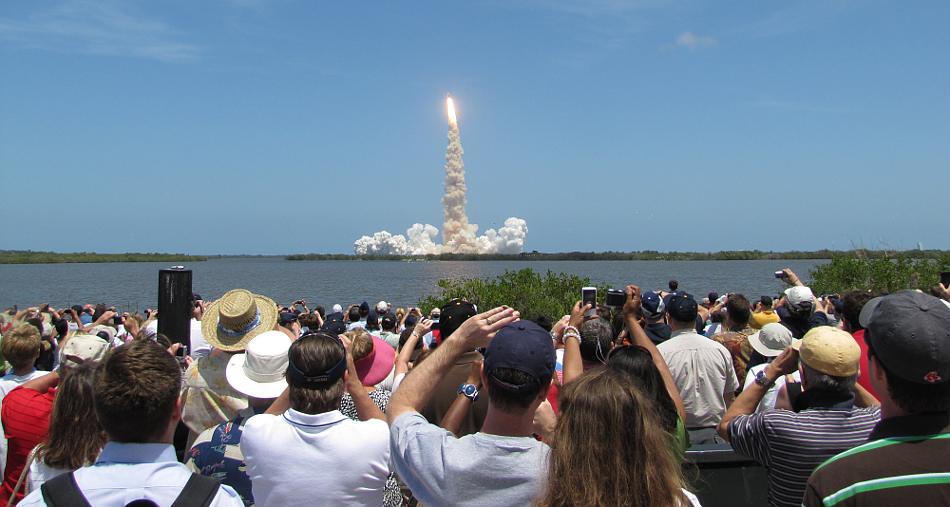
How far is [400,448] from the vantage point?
2.65 metres

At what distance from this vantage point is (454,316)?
4.47 m

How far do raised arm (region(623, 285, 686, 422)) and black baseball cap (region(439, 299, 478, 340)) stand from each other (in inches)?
40.3

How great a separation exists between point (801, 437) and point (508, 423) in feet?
5.03

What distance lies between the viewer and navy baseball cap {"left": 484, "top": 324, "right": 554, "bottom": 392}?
2.61 m

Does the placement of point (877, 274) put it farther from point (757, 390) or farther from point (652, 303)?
point (757, 390)

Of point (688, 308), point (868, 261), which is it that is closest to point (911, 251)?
point (868, 261)

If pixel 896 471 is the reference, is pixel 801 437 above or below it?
below

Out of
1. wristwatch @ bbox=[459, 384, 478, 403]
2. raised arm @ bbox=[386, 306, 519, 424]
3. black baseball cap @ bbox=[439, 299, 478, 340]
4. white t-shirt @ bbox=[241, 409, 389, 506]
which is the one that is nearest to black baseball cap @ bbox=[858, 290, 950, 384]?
raised arm @ bbox=[386, 306, 519, 424]

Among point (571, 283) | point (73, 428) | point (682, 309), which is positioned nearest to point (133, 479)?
point (73, 428)

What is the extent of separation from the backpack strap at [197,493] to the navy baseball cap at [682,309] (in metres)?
4.18

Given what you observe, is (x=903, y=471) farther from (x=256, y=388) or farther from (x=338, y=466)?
(x=256, y=388)

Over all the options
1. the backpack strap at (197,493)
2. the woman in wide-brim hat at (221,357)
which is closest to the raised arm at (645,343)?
the backpack strap at (197,493)

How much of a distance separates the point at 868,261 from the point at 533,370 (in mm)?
27467

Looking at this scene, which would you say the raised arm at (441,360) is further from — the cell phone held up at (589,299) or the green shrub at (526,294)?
the green shrub at (526,294)
